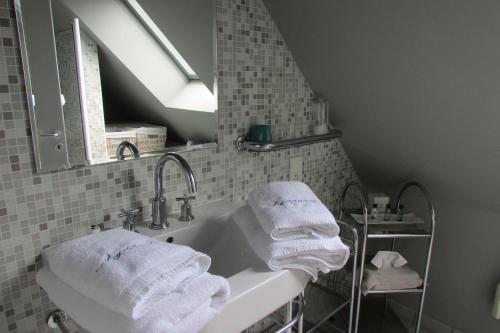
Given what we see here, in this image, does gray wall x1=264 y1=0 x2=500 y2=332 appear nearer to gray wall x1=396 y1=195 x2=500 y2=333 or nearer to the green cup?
gray wall x1=396 y1=195 x2=500 y2=333

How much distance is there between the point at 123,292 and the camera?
0.63 metres

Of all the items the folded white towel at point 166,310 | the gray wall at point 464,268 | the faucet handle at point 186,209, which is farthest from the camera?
the gray wall at point 464,268

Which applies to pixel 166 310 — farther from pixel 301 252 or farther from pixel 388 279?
pixel 388 279

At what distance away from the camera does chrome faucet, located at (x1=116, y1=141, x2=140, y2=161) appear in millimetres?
1041

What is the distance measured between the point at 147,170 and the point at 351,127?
1.02m

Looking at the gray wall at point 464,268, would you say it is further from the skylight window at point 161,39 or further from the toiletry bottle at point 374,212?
the skylight window at point 161,39

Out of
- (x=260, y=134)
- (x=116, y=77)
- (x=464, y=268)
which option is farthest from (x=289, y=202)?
(x=464, y=268)

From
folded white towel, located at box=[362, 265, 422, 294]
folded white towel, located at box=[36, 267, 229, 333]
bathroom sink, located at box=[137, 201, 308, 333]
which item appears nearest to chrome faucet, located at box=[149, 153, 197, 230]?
bathroom sink, located at box=[137, 201, 308, 333]

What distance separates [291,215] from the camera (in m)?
0.93

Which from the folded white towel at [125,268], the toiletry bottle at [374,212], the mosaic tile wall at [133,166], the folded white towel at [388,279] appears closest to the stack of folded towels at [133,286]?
the folded white towel at [125,268]

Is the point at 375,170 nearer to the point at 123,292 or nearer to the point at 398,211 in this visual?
the point at 398,211

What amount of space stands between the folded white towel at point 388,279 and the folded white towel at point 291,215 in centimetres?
75

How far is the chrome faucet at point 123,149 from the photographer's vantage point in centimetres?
104

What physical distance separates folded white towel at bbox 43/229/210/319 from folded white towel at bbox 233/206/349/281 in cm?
19
